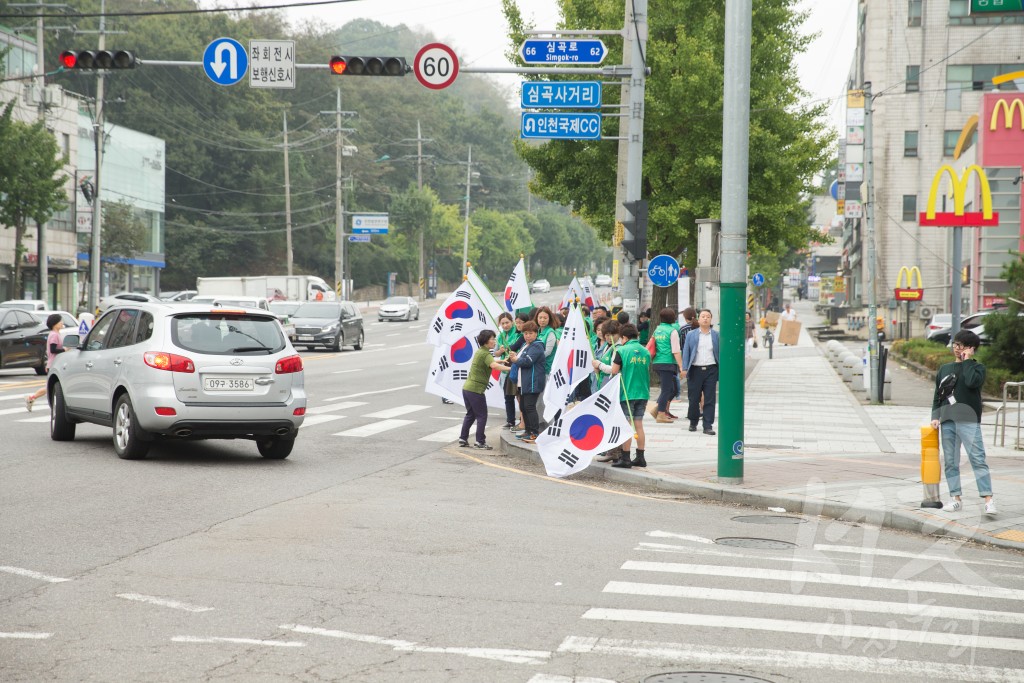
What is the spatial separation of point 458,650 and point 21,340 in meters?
23.2

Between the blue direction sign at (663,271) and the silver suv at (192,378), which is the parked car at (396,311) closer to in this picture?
the blue direction sign at (663,271)

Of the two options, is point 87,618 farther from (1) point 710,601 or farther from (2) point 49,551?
(1) point 710,601

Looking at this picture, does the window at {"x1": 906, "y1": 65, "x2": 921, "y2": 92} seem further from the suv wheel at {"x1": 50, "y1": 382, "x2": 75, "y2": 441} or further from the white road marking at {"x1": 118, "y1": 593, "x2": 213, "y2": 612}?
the white road marking at {"x1": 118, "y1": 593, "x2": 213, "y2": 612}

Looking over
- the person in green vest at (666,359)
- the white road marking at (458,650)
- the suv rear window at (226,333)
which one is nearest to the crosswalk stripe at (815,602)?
the white road marking at (458,650)

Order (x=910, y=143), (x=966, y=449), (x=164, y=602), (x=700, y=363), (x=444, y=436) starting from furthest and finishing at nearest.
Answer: (x=910, y=143)
(x=700, y=363)
(x=444, y=436)
(x=966, y=449)
(x=164, y=602)

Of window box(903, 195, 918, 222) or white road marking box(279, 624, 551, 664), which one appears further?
window box(903, 195, 918, 222)

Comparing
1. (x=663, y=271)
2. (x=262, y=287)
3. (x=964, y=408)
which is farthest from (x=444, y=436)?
(x=262, y=287)

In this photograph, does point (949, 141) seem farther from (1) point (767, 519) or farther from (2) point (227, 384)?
(2) point (227, 384)

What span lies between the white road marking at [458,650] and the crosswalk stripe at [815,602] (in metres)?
1.56

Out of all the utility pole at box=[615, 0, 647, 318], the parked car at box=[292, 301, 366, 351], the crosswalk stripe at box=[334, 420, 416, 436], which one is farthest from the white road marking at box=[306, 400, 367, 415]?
the parked car at box=[292, 301, 366, 351]

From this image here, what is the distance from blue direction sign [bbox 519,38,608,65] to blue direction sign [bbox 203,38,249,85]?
4642 mm

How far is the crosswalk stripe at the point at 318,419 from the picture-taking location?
702 inches

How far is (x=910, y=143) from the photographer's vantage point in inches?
2511

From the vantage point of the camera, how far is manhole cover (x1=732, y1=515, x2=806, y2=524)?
34.3 feet
